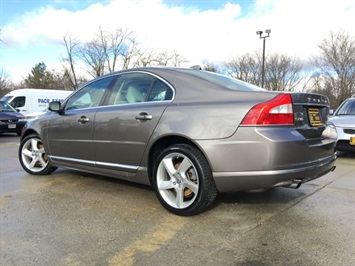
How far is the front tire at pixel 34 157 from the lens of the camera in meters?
5.54

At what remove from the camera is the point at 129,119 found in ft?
13.1

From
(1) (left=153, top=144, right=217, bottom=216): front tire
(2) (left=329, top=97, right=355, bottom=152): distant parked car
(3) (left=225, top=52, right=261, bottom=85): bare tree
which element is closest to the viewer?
(1) (left=153, top=144, right=217, bottom=216): front tire

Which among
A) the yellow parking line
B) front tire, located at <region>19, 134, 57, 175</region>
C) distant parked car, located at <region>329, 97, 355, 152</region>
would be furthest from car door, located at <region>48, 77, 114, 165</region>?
distant parked car, located at <region>329, 97, 355, 152</region>

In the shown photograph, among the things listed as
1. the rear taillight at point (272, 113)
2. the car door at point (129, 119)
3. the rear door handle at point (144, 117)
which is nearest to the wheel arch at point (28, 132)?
the car door at point (129, 119)

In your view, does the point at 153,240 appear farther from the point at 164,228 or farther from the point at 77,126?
the point at 77,126

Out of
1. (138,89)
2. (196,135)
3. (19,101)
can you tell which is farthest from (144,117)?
(19,101)

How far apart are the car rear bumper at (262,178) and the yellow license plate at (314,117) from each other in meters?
0.40

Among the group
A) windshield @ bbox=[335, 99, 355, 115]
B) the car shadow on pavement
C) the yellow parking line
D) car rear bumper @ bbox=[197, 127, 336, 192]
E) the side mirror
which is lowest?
the yellow parking line

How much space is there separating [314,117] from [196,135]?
3.99ft

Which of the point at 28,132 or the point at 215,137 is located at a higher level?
the point at 215,137

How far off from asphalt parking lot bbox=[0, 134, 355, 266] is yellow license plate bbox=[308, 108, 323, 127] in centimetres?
94

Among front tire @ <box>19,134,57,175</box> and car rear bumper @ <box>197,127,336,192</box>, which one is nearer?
car rear bumper @ <box>197,127,336,192</box>

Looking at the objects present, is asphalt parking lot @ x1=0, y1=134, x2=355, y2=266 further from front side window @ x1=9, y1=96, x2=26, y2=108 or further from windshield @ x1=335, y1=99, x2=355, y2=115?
front side window @ x1=9, y1=96, x2=26, y2=108

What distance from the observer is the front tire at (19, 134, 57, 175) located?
554 centimetres
